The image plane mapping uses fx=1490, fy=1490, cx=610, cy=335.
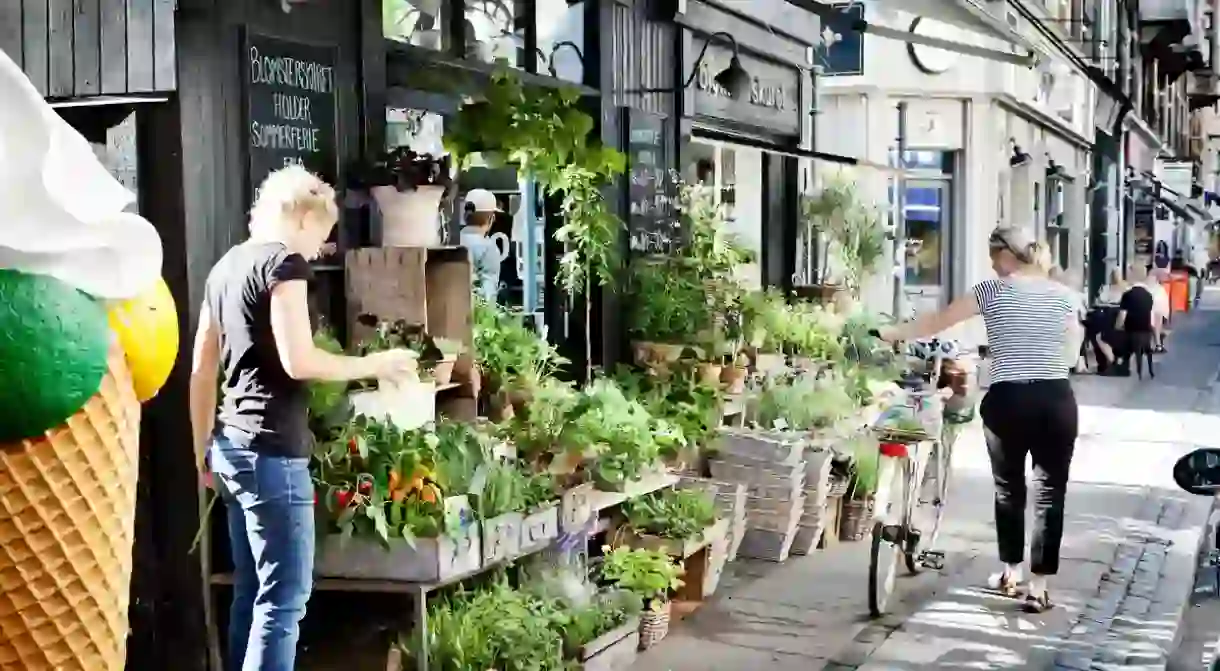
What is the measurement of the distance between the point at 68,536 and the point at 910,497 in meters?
6.38

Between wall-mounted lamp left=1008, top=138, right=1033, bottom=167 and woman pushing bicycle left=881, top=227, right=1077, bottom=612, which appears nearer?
woman pushing bicycle left=881, top=227, right=1077, bottom=612

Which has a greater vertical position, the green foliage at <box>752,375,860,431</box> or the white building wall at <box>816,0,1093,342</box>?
the white building wall at <box>816,0,1093,342</box>

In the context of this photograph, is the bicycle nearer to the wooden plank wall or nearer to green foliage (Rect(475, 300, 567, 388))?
green foliage (Rect(475, 300, 567, 388))

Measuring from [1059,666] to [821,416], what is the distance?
2.49 meters

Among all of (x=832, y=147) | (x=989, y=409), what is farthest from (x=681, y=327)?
(x=832, y=147)

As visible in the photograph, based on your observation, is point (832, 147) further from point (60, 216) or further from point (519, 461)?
point (60, 216)

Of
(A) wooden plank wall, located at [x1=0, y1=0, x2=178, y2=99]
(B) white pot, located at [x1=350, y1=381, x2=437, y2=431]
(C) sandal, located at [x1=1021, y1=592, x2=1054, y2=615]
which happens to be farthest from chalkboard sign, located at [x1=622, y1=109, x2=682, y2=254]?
(A) wooden plank wall, located at [x1=0, y1=0, x2=178, y2=99]

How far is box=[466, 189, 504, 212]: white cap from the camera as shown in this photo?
300 inches

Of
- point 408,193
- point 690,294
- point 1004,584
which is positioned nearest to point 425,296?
point 408,193

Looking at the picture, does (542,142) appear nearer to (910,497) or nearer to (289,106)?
(289,106)

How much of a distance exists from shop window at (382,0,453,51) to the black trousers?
313 cm

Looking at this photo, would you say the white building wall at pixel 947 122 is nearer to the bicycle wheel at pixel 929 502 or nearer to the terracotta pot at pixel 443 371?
the bicycle wheel at pixel 929 502

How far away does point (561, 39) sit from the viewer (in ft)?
27.3

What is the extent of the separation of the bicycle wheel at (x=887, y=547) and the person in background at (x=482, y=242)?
224 centimetres
